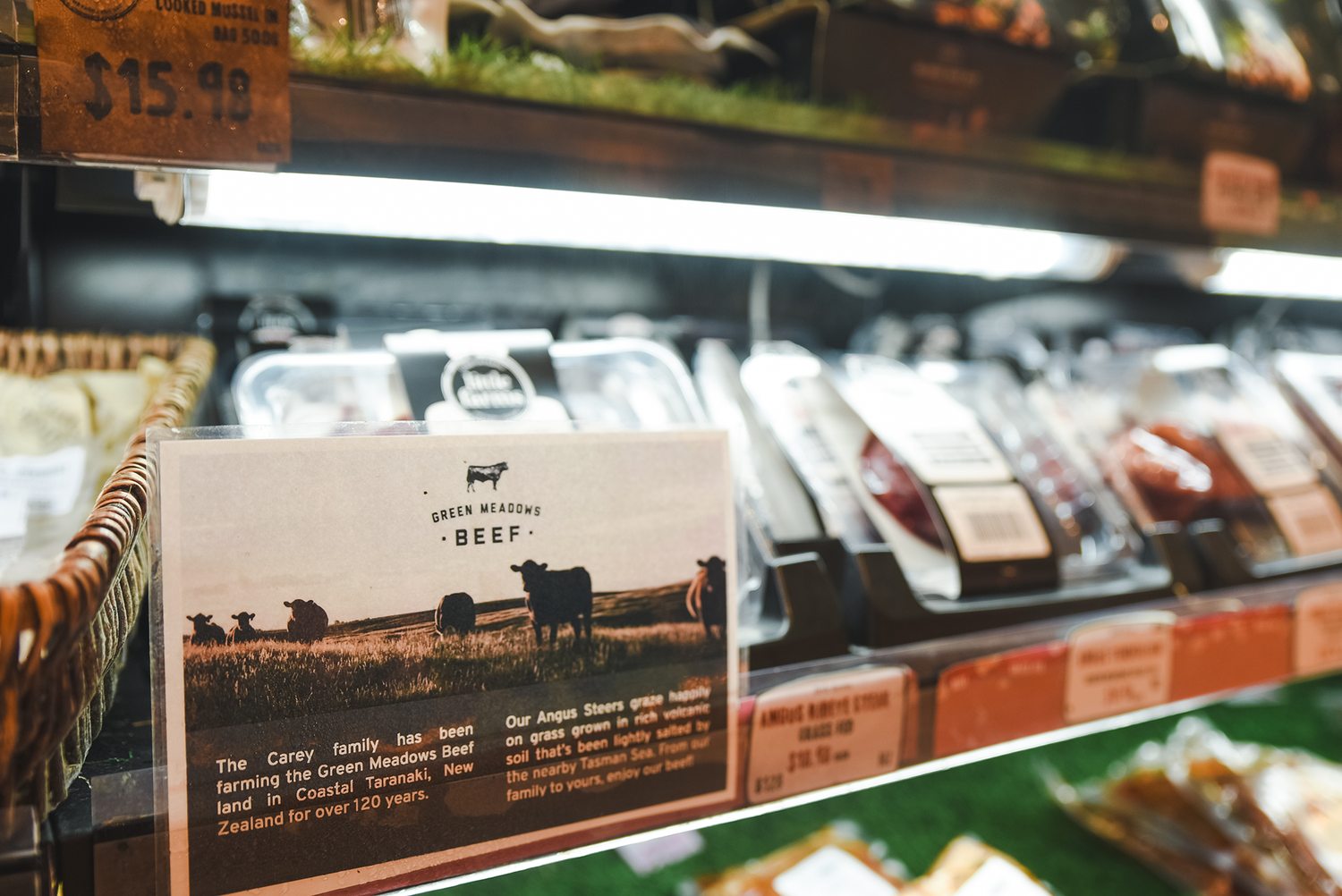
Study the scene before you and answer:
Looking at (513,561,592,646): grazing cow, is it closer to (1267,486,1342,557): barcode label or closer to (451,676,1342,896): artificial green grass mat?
(451,676,1342,896): artificial green grass mat

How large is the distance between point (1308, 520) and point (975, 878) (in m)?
0.59

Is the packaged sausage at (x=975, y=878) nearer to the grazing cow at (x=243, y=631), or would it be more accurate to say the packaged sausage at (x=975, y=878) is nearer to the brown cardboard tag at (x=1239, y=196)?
the brown cardboard tag at (x=1239, y=196)

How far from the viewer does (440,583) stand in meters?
0.52

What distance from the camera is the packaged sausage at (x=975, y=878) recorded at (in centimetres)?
106

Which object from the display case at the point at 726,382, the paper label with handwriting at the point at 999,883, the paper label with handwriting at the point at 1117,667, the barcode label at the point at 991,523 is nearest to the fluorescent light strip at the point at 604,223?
the display case at the point at 726,382

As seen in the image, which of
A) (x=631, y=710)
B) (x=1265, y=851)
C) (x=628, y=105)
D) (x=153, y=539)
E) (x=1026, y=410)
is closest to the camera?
(x=153, y=539)

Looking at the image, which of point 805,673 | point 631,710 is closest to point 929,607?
point 805,673

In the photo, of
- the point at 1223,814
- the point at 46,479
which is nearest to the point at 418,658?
the point at 46,479

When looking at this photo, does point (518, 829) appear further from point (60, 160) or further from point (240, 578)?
point (60, 160)

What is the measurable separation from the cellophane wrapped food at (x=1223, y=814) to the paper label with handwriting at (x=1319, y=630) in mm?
430

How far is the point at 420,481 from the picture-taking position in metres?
0.53

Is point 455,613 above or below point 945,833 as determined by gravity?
above

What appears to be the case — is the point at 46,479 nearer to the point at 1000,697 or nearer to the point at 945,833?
the point at 1000,697

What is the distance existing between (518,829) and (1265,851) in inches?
48.2
